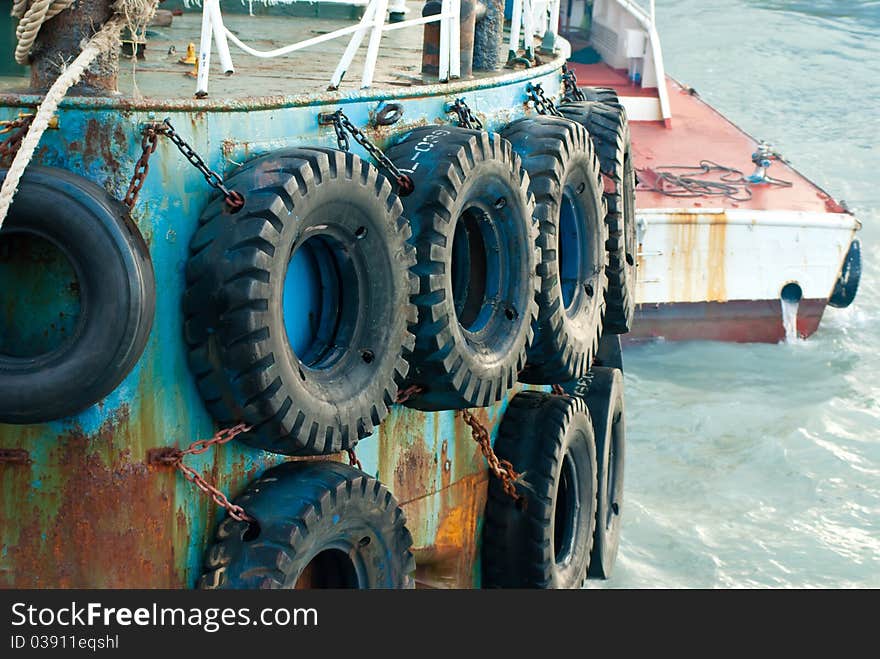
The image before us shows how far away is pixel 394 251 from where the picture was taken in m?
5.02

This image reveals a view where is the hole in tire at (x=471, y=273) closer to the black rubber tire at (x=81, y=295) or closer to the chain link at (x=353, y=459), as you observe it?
the chain link at (x=353, y=459)

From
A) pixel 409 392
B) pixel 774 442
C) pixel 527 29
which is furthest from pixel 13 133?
pixel 774 442

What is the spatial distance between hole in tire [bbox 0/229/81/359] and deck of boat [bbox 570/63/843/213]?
10610mm

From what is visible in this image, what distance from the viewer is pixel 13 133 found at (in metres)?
4.19

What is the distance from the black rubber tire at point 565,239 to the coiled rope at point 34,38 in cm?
222

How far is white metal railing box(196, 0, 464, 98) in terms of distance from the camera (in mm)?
4789

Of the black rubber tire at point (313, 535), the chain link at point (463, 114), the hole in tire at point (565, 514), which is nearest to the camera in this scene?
the black rubber tire at point (313, 535)

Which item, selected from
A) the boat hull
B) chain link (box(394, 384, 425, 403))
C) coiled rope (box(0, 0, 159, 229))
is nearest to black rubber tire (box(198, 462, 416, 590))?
chain link (box(394, 384, 425, 403))

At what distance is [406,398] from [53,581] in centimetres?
168

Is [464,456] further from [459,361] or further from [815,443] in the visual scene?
[815,443]

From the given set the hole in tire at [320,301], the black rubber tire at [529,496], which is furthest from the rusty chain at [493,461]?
the hole in tire at [320,301]

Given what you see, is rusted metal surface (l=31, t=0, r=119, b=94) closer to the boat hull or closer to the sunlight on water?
the boat hull

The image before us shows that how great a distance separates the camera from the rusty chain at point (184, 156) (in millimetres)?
4266

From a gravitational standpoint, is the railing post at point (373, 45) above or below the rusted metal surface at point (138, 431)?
above
